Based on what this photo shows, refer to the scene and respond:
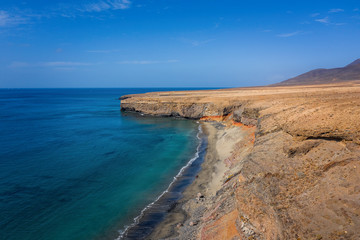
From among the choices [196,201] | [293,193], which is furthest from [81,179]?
[293,193]

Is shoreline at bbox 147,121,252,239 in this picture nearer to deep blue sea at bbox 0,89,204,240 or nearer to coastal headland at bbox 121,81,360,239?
coastal headland at bbox 121,81,360,239

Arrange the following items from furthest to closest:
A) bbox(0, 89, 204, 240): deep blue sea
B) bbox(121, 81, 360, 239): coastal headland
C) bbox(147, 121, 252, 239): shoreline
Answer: bbox(0, 89, 204, 240): deep blue sea → bbox(147, 121, 252, 239): shoreline → bbox(121, 81, 360, 239): coastal headland

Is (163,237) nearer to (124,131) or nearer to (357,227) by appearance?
(357,227)

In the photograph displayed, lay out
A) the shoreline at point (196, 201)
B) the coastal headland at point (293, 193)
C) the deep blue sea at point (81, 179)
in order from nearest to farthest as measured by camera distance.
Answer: the coastal headland at point (293, 193) < the shoreline at point (196, 201) < the deep blue sea at point (81, 179)

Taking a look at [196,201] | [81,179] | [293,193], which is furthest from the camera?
[81,179]

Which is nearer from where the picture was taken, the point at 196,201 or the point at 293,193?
the point at 293,193

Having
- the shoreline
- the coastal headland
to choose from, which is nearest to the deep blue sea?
the shoreline

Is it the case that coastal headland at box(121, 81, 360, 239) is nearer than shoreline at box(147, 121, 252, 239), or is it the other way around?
coastal headland at box(121, 81, 360, 239)

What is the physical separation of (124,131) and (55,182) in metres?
24.0

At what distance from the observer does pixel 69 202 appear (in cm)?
1716

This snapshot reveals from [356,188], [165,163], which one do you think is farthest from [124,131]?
[356,188]

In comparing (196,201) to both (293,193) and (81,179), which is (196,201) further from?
(81,179)

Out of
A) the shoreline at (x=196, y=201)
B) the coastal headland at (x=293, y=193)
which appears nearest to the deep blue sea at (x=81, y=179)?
the shoreline at (x=196, y=201)

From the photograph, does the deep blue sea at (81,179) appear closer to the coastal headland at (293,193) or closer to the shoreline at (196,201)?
the shoreline at (196,201)
